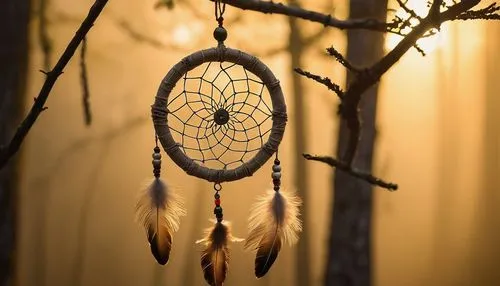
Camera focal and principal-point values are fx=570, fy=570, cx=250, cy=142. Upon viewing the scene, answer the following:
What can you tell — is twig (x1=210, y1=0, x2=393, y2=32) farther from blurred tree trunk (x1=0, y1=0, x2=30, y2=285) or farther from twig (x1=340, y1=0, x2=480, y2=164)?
blurred tree trunk (x1=0, y1=0, x2=30, y2=285)

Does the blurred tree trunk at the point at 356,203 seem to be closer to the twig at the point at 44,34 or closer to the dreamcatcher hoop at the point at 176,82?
the dreamcatcher hoop at the point at 176,82

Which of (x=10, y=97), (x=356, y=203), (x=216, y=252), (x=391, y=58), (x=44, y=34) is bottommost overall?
(x=216, y=252)

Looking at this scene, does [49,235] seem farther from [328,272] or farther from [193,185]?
[328,272]

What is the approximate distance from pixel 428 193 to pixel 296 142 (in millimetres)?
560

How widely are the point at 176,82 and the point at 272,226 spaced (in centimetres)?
34

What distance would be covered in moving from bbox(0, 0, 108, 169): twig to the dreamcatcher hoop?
0.17 meters

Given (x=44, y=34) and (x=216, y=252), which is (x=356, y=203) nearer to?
(x=216, y=252)

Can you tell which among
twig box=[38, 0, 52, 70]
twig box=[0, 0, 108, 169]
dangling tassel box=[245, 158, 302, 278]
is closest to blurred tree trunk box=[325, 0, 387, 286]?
dangling tassel box=[245, 158, 302, 278]

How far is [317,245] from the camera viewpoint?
2.15 meters

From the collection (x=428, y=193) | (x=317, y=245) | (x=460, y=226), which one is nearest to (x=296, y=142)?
(x=317, y=245)

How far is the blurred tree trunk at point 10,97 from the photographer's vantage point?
6.39 ft

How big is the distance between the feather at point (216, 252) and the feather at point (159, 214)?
7 cm

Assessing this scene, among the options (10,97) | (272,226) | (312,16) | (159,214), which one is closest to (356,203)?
(272,226)

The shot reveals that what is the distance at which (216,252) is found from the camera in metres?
1.17
